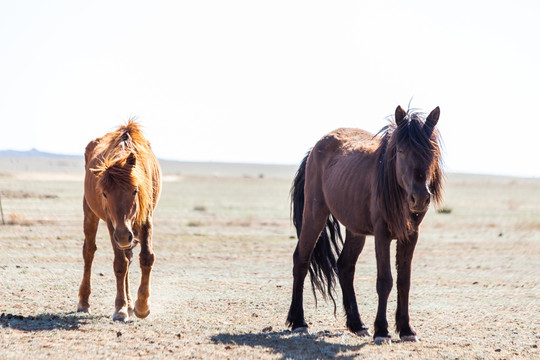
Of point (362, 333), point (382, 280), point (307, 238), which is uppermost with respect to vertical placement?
point (307, 238)

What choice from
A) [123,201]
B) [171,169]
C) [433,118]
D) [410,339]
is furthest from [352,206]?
A: [171,169]

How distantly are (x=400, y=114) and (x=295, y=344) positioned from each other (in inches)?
98.2

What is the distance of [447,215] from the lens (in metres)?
28.5

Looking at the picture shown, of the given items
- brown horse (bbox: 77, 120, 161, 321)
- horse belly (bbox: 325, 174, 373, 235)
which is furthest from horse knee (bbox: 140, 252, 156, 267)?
horse belly (bbox: 325, 174, 373, 235)

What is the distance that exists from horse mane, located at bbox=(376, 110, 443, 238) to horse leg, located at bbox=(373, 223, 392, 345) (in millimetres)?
125

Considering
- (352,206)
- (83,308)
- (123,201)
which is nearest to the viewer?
(123,201)

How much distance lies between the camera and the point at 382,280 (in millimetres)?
6027

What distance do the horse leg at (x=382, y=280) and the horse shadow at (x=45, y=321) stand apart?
3.10m

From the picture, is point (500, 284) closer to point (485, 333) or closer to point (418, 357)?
point (485, 333)

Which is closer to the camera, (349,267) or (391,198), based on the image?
(391,198)

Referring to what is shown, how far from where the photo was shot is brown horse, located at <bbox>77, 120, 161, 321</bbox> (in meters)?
6.44

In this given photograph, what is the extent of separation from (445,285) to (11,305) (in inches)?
269

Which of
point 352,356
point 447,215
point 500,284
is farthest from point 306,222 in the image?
point 447,215

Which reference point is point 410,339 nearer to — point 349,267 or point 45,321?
point 349,267
